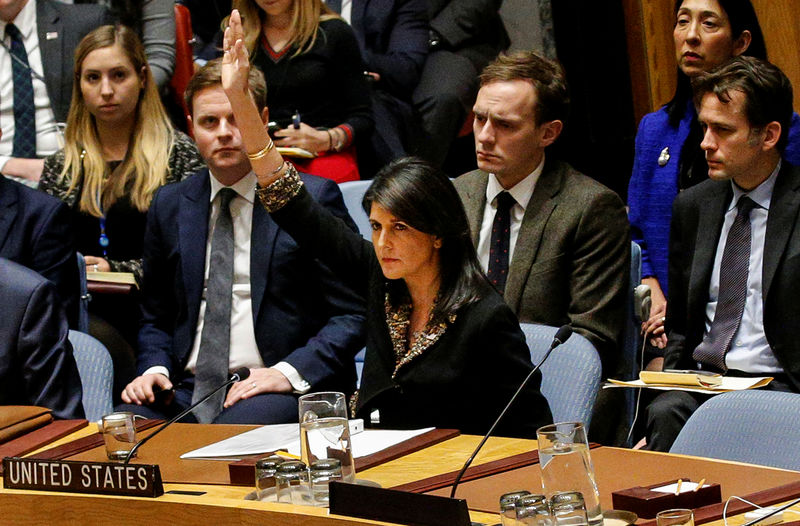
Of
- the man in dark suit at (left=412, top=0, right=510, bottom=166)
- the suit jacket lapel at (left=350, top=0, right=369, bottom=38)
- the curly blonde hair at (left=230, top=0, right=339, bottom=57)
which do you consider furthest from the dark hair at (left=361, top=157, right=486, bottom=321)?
the suit jacket lapel at (left=350, top=0, right=369, bottom=38)

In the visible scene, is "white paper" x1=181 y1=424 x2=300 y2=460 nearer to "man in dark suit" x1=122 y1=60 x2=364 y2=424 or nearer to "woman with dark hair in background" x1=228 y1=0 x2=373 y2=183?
"man in dark suit" x1=122 y1=60 x2=364 y2=424

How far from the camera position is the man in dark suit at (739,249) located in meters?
2.95

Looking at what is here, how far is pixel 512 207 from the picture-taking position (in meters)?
Answer: 3.32

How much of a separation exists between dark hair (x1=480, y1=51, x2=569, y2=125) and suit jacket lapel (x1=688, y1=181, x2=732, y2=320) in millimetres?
498

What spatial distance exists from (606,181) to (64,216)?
218 cm

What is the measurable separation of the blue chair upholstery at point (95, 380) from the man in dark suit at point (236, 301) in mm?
232

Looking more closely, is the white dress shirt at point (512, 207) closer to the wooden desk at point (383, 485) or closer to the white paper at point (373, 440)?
the white paper at point (373, 440)

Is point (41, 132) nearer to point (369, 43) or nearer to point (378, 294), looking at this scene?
point (369, 43)

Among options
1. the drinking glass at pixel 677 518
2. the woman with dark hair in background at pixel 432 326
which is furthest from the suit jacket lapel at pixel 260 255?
the drinking glass at pixel 677 518

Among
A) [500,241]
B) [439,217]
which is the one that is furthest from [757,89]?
[439,217]

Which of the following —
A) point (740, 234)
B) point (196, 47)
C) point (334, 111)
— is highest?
point (196, 47)

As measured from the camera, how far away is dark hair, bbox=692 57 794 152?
3107 millimetres

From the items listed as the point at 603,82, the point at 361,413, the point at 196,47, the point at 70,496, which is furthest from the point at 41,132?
the point at 70,496

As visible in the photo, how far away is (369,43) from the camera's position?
4.71 meters
